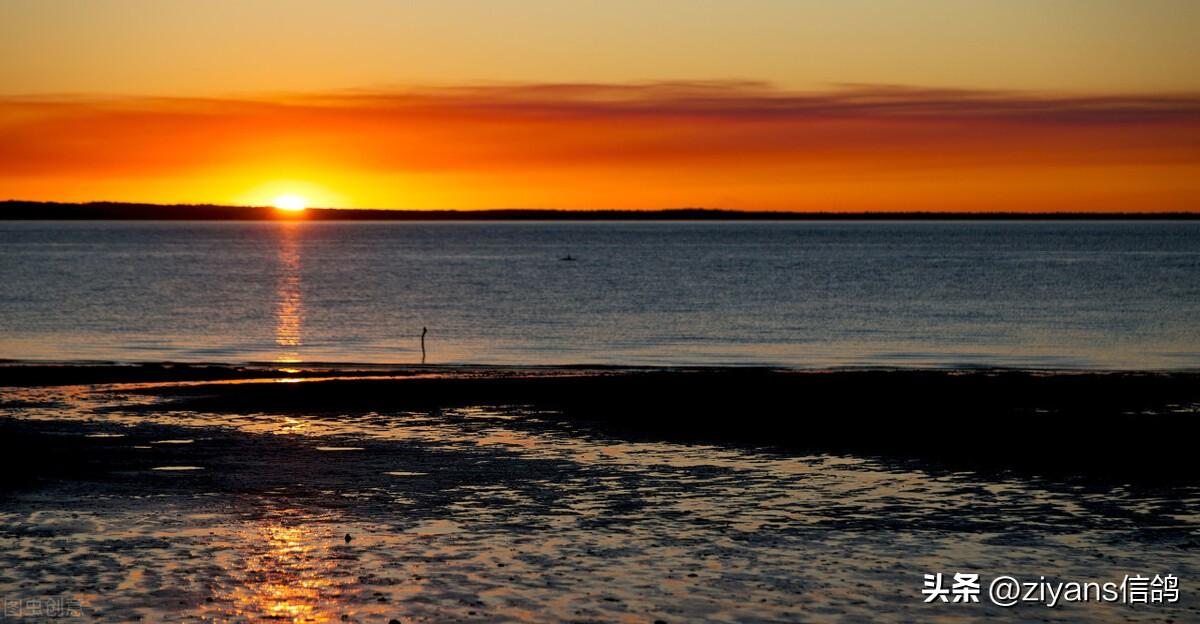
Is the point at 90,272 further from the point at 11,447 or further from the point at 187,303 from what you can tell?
the point at 11,447

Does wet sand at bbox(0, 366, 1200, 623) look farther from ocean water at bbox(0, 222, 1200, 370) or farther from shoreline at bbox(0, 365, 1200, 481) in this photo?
ocean water at bbox(0, 222, 1200, 370)

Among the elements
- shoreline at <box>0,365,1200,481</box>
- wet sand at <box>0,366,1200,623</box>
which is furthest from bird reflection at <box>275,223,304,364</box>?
wet sand at <box>0,366,1200,623</box>

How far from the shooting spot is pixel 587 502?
1880cm

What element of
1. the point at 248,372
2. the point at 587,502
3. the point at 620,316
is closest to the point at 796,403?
the point at 587,502

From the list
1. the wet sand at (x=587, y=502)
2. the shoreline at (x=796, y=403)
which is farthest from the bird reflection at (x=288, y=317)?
the wet sand at (x=587, y=502)

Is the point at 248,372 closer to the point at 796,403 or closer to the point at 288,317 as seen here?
the point at 796,403

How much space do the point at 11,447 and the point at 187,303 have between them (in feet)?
246

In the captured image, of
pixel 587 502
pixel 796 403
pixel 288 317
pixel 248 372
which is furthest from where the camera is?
pixel 288 317

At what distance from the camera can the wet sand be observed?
13.8m

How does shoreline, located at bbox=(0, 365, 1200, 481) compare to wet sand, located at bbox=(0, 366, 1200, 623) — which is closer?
wet sand, located at bbox=(0, 366, 1200, 623)

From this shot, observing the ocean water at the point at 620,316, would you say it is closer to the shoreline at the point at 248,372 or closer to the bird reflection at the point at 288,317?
the bird reflection at the point at 288,317

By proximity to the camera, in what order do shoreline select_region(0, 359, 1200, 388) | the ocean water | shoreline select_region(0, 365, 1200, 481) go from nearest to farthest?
shoreline select_region(0, 365, 1200, 481) → shoreline select_region(0, 359, 1200, 388) → the ocean water

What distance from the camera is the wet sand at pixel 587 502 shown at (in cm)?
1379

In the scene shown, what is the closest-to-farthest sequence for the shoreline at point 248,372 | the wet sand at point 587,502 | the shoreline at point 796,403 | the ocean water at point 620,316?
the wet sand at point 587,502, the shoreline at point 796,403, the shoreline at point 248,372, the ocean water at point 620,316
